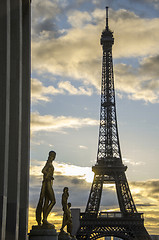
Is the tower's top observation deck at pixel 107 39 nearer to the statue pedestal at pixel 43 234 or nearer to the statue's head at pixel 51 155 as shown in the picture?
the statue's head at pixel 51 155

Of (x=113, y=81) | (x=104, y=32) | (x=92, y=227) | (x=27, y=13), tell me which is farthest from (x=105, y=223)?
(x=27, y=13)

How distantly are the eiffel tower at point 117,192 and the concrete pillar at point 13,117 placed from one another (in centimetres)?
6130

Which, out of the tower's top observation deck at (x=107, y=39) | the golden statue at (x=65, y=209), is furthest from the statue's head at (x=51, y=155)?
the tower's top observation deck at (x=107, y=39)

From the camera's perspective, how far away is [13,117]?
2402cm

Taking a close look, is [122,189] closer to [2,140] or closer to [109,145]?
[109,145]

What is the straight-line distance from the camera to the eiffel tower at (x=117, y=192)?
88.8 meters

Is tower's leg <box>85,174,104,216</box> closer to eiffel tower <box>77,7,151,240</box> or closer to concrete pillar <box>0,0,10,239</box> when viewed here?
eiffel tower <box>77,7,151,240</box>

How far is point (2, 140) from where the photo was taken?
20.8 m

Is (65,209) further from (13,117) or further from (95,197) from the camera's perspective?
(95,197)

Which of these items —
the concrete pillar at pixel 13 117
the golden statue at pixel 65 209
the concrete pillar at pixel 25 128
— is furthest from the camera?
the golden statue at pixel 65 209

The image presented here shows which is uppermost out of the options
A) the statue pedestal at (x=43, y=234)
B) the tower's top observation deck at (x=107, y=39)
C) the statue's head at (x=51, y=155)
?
the tower's top observation deck at (x=107, y=39)

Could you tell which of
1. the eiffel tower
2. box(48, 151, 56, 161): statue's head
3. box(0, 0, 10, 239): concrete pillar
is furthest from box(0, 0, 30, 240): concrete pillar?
the eiffel tower

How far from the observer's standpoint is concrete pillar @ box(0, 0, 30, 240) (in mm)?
21031

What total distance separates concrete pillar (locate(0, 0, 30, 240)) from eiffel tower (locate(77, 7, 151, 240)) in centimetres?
6130
